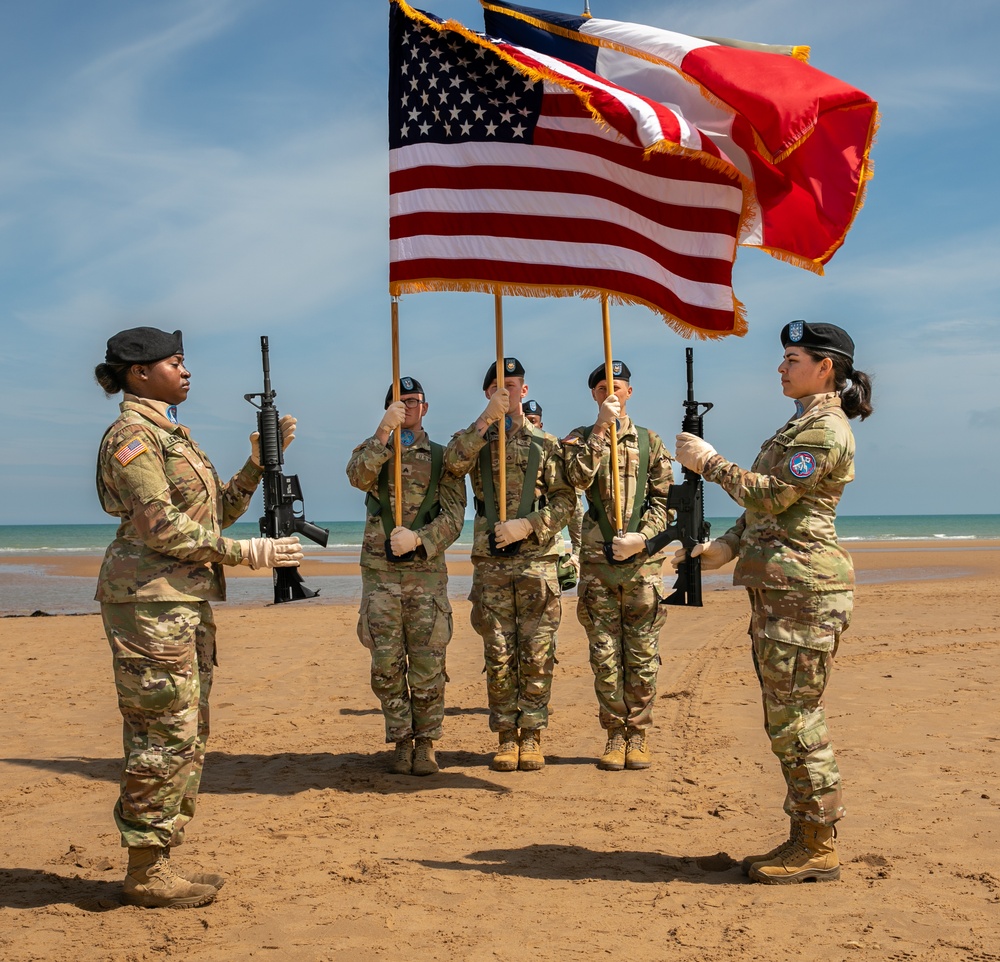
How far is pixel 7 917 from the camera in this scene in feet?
14.4

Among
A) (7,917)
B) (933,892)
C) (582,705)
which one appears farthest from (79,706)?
(933,892)

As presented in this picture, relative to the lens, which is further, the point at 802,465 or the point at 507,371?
the point at 507,371

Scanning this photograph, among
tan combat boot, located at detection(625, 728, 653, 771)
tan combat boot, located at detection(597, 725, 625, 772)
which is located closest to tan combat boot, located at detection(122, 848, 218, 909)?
tan combat boot, located at detection(597, 725, 625, 772)

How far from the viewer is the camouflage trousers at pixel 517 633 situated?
6.87 m

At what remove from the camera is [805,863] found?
15.3 feet

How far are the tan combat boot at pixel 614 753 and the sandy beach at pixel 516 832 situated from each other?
0.30 feet

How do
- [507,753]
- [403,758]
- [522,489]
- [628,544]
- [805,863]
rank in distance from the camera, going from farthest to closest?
[522,489]
[507,753]
[403,758]
[628,544]
[805,863]

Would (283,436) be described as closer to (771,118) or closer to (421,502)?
(421,502)

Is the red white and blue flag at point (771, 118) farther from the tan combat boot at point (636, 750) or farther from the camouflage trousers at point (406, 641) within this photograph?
the tan combat boot at point (636, 750)

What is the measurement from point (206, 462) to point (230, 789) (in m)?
2.67

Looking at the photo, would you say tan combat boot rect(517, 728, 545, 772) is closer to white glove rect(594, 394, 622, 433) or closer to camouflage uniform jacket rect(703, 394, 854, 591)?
white glove rect(594, 394, 622, 433)

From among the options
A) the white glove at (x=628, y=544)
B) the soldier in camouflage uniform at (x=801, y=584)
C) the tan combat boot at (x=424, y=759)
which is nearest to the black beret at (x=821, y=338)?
the soldier in camouflage uniform at (x=801, y=584)

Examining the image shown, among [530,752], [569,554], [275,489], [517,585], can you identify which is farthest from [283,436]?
[569,554]

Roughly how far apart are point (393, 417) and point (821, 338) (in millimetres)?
2781
